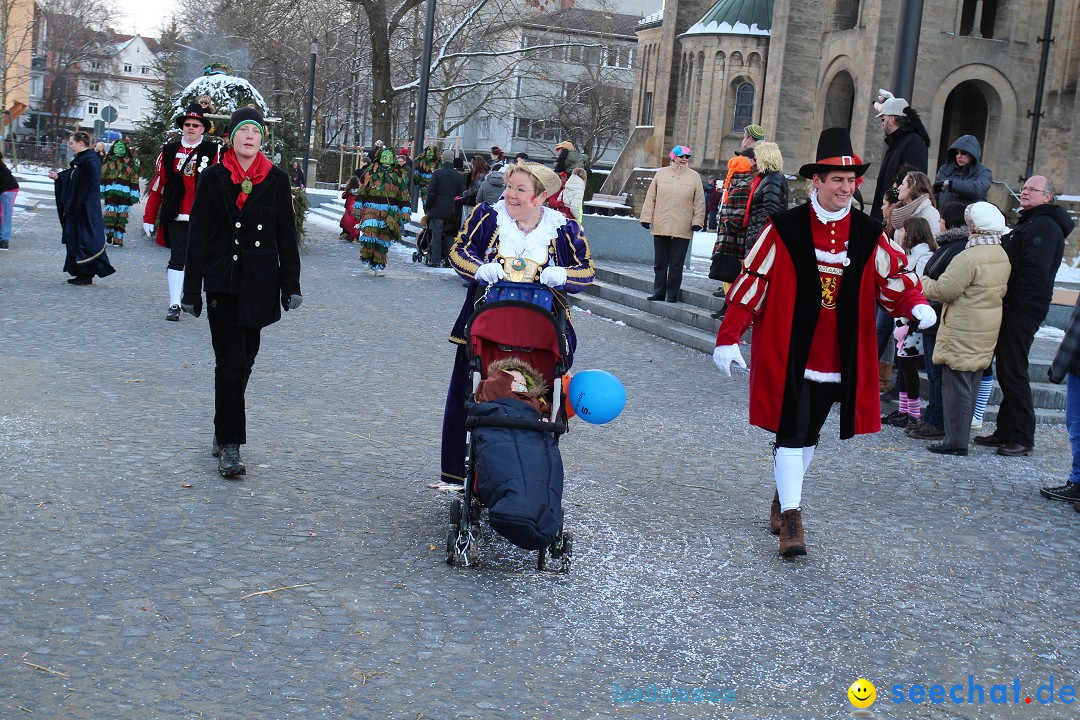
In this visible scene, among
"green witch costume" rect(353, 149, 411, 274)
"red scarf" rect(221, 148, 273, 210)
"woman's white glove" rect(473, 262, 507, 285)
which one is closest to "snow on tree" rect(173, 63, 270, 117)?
"green witch costume" rect(353, 149, 411, 274)

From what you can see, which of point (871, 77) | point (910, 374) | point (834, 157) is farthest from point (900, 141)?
point (871, 77)

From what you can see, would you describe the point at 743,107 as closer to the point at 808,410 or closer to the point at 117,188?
the point at 117,188

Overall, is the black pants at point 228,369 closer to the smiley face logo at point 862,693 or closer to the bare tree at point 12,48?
the smiley face logo at point 862,693

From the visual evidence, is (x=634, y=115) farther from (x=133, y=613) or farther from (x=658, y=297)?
(x=133, y=613)

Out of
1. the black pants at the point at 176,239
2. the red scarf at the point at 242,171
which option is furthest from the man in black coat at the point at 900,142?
the black pants at the point at 176,239

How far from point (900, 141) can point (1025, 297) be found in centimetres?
291

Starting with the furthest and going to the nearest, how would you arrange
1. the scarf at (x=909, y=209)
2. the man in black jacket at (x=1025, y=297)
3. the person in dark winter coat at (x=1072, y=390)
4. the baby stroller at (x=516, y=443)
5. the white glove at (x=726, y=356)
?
the scarf at (x=909, y=209), the man in black jacket at (x=1025, y=297), the person in dark winter coat at (x=1072, y=390), the white glove at (x=726, y=356), the baby stroller at (x=516, y=443)

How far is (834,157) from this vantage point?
248 inches

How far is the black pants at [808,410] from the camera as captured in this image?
6.39m

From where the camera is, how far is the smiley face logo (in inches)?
178

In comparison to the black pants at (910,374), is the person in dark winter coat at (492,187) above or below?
above

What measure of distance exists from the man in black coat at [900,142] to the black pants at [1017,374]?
7.52 ft

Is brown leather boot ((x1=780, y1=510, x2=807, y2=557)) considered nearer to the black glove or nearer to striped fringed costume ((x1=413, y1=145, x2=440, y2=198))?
the black glove

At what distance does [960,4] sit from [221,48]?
3281 centimetres
